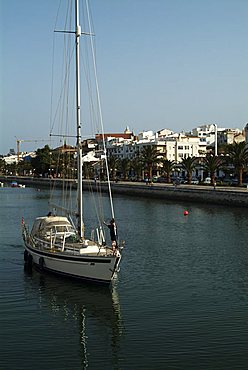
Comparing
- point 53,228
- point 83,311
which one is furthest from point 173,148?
point 83,311

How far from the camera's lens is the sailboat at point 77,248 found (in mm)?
24188

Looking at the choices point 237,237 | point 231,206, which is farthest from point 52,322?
point 231,206

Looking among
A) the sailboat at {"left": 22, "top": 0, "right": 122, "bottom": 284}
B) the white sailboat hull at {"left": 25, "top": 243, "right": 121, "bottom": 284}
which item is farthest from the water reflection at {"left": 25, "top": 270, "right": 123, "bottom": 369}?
the sailboat at {"left": 22, "top": 0, "right": 122, "bottom": 284}

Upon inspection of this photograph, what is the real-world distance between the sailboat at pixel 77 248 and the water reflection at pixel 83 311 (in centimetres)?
63

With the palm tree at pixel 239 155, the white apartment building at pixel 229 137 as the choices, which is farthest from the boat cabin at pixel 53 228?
the white apartment building at pixel 229 137

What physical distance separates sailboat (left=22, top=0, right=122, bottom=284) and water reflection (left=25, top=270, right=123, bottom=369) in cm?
63

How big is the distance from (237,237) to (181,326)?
22.8m

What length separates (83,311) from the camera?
2203 cm

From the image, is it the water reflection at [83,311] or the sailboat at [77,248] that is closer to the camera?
the water reflection at [83,311]

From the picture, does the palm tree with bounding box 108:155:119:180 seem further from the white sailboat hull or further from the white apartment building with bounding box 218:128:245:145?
the white sailboat hull

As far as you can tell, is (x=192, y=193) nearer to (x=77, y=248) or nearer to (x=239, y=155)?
(x=239, y=155)

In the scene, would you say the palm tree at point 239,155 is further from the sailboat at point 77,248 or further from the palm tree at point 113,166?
the palm tree at point 113,166

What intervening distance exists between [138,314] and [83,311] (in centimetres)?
238

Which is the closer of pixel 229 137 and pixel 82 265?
pixel 82 265
